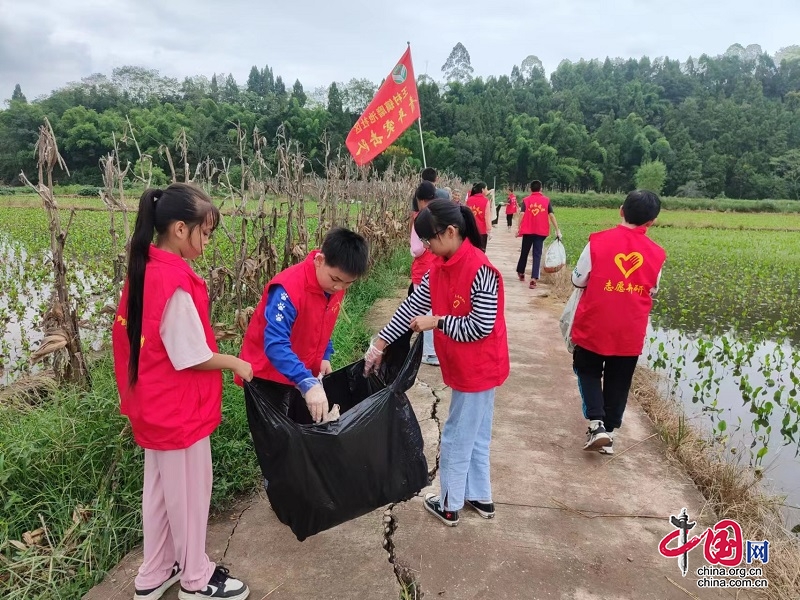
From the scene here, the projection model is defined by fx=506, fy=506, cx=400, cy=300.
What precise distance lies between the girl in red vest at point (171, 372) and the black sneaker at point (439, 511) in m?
1.02

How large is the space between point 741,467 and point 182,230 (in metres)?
3.55

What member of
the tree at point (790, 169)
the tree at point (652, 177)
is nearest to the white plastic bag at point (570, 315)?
the tree at point (652, 177)

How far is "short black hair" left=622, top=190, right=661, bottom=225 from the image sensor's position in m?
2.73

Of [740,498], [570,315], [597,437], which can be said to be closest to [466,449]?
[597,437]

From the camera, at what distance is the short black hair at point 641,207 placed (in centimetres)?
273

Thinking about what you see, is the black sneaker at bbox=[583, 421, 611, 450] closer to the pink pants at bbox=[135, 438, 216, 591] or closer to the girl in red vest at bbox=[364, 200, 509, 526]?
the girl in red vest at bbox=[364, 200, 509, 526]

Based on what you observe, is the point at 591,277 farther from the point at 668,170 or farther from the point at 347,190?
the point at 668,170

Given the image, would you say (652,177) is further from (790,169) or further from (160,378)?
(160,378)

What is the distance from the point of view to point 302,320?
6.46 ft

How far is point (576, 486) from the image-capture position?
265cm

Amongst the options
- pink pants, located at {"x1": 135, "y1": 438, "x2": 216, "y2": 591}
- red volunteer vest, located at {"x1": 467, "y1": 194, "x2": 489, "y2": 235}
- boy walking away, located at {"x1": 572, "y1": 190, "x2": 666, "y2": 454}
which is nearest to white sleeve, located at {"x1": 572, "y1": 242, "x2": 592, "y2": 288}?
boy walking away, located at {"x1": 572, "y1": 190, "x2": 666, "y2": 454}

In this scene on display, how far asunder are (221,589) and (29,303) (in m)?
6.04

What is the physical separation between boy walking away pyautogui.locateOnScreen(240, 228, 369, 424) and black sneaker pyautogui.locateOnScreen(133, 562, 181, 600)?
70cm

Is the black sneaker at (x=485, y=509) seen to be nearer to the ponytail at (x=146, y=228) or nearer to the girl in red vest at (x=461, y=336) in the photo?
the girl in red vest at (x=461, y=336)
